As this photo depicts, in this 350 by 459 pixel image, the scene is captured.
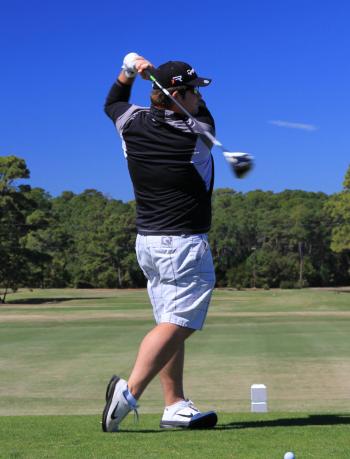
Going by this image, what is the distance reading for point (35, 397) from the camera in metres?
9.01

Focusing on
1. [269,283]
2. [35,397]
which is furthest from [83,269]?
[35,397]

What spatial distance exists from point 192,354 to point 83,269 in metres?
59.9

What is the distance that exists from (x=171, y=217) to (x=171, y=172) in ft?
0.82

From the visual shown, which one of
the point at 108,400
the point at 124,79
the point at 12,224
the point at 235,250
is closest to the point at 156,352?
the point at 108,400

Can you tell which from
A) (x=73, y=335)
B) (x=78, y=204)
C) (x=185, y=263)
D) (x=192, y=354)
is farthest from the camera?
(x=78, y=204)

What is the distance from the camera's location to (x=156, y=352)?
4203mm

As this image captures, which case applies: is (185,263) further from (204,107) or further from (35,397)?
(35,397)

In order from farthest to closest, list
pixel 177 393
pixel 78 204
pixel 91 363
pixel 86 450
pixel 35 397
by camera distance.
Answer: pixel 78 204 → pixel 91 363 → pixel 35 397 → pixel 177 393 → pixel 86 450

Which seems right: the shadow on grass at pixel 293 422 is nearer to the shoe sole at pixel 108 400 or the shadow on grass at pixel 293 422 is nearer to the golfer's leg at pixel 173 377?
the golfer's leg at pixel 173 377

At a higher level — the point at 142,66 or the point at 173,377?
the point at 142,66

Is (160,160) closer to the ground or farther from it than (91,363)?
farther from it

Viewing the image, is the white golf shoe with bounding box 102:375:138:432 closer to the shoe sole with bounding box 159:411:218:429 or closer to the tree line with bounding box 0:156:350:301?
the shoe sole with bounding box 159:411:218:429

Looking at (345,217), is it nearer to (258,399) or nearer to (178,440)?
(258,399)

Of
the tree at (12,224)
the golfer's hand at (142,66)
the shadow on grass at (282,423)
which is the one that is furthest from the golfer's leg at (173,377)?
the tree at (12,224)
